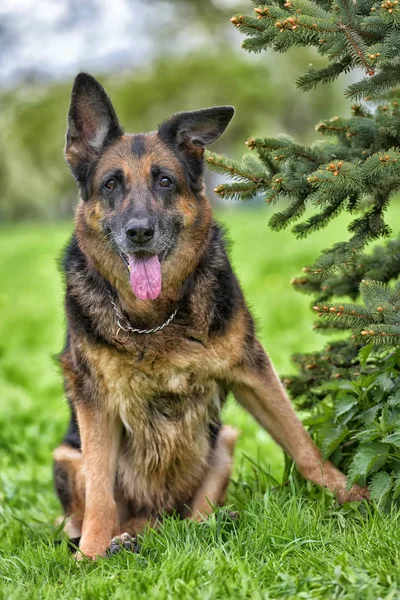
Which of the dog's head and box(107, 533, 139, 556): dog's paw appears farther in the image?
the dog's head

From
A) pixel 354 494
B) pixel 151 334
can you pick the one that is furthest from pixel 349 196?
pixel 354 494

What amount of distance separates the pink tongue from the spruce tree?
56 centimetres

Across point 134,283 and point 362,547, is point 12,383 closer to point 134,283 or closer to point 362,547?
point 134,283

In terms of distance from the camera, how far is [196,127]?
429 centimetres

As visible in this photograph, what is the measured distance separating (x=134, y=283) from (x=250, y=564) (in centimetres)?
155

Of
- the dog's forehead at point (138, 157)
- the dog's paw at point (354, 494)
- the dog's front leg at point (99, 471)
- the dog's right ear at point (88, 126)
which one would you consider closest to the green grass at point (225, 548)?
the dog's paw at point (354, 494)

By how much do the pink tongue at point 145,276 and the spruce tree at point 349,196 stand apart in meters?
0.56

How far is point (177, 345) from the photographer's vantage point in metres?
4.04

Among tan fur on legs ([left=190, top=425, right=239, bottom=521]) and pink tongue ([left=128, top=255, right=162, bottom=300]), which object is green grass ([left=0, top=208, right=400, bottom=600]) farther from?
pink tongue ([left=128, top=255, right=162, bottom=300])

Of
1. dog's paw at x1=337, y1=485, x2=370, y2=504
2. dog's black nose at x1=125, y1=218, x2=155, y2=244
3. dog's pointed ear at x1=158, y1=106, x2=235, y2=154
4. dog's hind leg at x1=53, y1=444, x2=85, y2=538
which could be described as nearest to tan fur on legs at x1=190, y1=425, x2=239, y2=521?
dog's hind leg at x1=53, y1=444, x2=85, y2=538

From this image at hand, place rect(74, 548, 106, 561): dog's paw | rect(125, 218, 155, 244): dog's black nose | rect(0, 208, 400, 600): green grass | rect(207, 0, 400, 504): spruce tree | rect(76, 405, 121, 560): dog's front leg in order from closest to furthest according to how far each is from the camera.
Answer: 1. rect(0, 208, 400, 600): green grass
2. rect(207, 0, 400, 504): spruce tree
3. rect(74, 548, 106, 561): dog's paw
4. rect(125, 218, 155, 244): dog's black nose
5. rect(76, 405, 121, 560): dog's front leg

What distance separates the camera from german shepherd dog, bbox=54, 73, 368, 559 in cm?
402

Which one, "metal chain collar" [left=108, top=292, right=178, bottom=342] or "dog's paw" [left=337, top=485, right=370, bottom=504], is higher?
"metal chain collar" [left=108, top=292, right=178, bottom=342]

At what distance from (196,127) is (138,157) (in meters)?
0.39
